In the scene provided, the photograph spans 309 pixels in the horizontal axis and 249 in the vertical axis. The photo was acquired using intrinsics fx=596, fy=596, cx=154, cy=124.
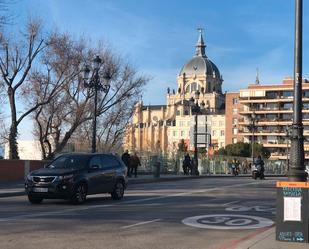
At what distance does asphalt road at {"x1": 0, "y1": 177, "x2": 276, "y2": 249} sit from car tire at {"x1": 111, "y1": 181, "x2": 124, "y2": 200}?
0.42 meters

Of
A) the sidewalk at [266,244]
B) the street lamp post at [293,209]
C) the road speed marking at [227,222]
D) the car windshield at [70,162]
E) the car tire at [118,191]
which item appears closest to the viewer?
the sidewalk at [266,244]

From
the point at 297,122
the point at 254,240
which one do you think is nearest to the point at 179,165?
the point at 297,122

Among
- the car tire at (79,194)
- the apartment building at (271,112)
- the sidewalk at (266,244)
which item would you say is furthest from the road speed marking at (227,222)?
the apartment building at (271,112)

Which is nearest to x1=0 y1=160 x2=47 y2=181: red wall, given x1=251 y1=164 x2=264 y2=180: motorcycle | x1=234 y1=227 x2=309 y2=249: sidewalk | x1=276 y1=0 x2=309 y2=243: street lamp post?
x1=251 y1=164 x2=264 y2=180: motorcycle

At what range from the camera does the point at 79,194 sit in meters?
18.1

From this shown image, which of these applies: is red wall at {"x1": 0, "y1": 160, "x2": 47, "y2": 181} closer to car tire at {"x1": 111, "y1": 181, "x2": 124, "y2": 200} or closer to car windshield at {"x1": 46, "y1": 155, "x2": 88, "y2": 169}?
car tire at {"x1": 111, "y1": 181, "x2": 124, "y2": 200}

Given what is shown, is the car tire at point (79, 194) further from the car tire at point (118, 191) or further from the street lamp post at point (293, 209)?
the street lamp post at point (293, 209)

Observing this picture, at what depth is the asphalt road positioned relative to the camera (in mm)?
10555

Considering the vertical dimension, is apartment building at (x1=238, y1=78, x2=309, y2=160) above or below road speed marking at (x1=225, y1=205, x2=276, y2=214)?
above

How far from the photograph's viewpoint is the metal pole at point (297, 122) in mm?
10328

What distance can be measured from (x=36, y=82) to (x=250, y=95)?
10338 cm

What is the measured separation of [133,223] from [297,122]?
4.53 m

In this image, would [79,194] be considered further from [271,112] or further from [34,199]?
[271,112]

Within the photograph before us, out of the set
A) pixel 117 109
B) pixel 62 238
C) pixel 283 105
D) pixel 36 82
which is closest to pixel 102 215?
pixel 62 238
